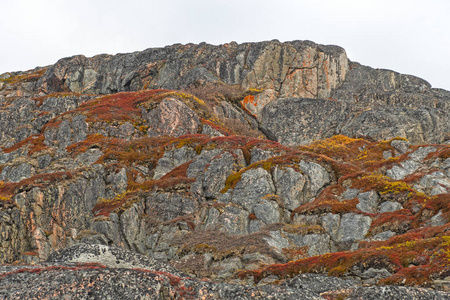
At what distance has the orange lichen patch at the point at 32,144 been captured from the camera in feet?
264

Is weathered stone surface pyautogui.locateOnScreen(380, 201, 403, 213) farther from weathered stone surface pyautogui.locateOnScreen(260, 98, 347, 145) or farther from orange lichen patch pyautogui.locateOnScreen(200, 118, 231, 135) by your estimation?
weathered stone surface pyautogui.locateOnScreen(260, 98, 347, 145)

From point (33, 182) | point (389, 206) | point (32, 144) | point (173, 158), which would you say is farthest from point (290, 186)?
point (32, 144)

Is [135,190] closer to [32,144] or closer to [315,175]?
[315,175]

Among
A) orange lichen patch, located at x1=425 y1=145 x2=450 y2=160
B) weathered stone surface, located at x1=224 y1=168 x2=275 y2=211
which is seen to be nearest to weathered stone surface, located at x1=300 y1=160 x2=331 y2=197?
weathered stone surface, located at x1=224 y1=168 x2=275 y2=211

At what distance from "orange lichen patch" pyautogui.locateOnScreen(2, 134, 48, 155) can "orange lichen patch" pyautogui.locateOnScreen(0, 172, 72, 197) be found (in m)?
24.8

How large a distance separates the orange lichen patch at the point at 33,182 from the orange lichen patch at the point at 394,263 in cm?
2866

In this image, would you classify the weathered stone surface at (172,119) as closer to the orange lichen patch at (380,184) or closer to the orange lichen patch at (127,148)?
the orange lichen patch at (127,148)

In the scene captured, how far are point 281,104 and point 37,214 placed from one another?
72792 mm

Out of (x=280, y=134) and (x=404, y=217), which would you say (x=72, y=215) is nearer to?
(x=404, y=217)

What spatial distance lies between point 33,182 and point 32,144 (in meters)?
33.6

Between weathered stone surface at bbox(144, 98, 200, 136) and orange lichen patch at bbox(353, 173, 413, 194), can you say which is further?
weathered stone surface at bbox(144, 98, 200, 136)

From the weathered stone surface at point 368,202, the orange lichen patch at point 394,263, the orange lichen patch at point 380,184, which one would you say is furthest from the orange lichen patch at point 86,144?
the orange lichen patch at point 394,263

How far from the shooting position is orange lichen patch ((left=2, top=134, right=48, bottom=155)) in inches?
3173

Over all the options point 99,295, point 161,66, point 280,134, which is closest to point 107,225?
point 99,295
